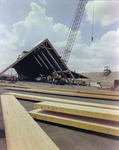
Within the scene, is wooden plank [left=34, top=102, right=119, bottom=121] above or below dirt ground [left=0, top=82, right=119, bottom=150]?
above

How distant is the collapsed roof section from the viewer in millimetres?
39375

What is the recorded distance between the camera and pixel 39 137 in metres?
2.18

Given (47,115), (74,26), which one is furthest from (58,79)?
(47,115)

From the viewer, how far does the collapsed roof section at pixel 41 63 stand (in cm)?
3938

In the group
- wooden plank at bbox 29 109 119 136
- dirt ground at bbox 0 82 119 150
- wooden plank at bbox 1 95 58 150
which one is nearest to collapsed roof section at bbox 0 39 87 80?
wooden plank at bbox 29 109 119 136

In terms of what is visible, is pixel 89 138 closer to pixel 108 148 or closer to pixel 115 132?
pixel 108 148

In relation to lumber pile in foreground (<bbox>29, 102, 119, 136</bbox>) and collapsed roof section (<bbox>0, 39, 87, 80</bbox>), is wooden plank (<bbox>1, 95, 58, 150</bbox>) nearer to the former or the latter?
lumber pile in foreground (<bbox>29, 102, 119, 136</bbox>)

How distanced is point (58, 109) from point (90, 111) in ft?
3.49

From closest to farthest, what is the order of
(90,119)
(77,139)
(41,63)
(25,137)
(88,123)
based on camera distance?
1. (25,137)
2. (77,139)
3. (88,123)
4. (90,119)
5. (41,63)

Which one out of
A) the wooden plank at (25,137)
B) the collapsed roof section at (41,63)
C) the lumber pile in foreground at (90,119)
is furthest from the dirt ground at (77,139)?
the collapsed roof section at (41,63)

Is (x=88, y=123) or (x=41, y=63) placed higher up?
(x=41, y=63)

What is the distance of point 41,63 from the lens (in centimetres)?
5259

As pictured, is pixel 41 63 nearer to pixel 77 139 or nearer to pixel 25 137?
pixel 77 139

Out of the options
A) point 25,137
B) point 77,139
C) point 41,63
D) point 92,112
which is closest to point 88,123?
point 92,112
